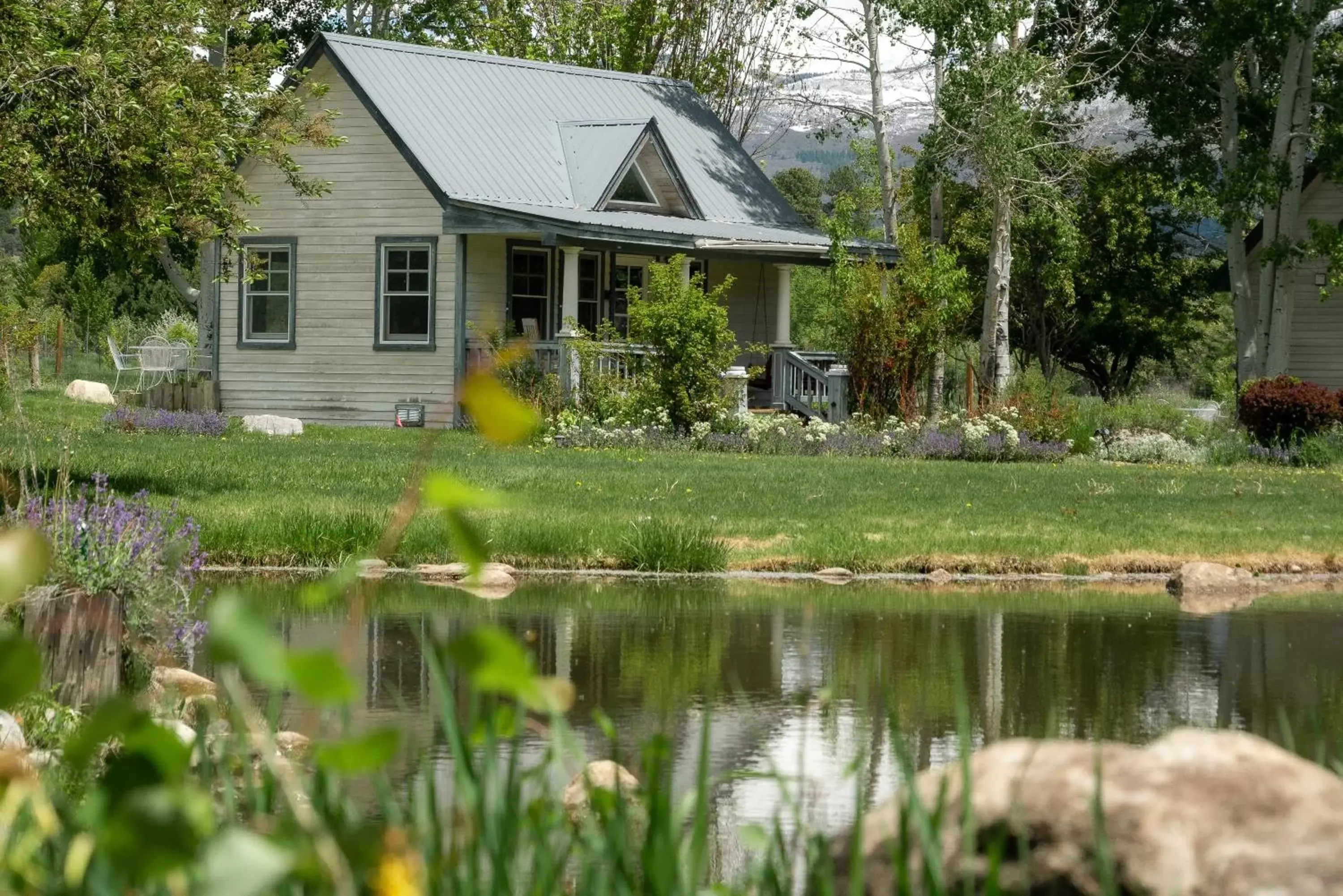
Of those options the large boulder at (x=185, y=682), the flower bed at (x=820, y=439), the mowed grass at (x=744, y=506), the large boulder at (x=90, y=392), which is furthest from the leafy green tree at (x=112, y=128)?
the large boulder at (x=90, y=392)

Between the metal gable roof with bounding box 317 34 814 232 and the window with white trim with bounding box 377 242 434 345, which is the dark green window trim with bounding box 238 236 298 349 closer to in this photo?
the window with white trim with bounding box 377 242 434 345

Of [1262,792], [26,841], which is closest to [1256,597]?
[1262,792]

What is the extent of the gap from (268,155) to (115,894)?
17.5 meters

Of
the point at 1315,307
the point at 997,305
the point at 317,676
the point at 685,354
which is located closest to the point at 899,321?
the point at 997,305

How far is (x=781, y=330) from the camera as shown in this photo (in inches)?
1254

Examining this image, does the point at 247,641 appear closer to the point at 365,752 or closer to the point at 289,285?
the point at 365,752

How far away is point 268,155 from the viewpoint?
62.7ft

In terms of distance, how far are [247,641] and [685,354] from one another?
23.4m

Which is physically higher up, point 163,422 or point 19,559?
point 19,559

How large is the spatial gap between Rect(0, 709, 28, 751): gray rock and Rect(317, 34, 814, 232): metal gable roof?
22970 millimetres

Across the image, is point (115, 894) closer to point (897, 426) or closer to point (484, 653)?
point (484, 653)

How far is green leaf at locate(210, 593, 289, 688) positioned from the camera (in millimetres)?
1770

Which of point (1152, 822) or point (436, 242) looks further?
point (436, 242)

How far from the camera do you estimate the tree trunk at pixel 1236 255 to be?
32.3 meters
